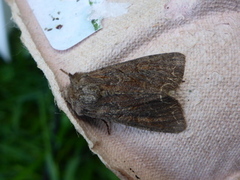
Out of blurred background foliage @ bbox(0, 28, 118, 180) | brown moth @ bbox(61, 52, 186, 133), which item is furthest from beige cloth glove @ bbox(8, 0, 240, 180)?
blurred background foliage @ bbox(0, 28, 118, 180)

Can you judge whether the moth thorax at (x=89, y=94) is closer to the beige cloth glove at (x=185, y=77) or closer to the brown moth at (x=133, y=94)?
the brown moth at (x=133, y=94)

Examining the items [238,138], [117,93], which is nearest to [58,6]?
[117,93]

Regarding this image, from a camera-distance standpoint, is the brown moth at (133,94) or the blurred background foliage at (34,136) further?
the blurred background foliage at (34,136)

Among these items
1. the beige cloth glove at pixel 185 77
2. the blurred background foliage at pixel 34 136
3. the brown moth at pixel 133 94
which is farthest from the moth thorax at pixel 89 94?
the blurred background foliage at pixel 34 136

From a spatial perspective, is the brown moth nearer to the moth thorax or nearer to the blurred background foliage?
the moth thorax

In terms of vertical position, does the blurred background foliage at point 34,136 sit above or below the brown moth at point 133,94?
below

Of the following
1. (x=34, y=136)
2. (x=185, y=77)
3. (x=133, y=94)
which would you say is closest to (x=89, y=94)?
(x=133, y=94)

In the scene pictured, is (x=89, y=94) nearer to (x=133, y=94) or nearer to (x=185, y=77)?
(x=133, y=94)

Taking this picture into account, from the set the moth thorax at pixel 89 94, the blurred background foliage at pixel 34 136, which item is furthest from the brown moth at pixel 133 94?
the blurred background foliage at pixel 34 136
